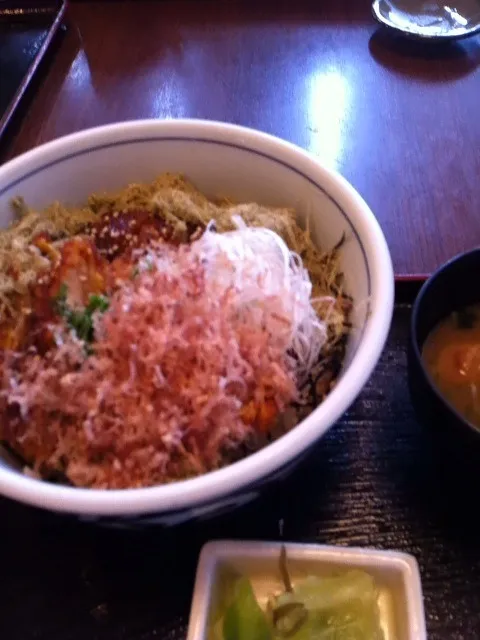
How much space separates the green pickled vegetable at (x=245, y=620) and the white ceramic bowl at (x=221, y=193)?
117 millimetres

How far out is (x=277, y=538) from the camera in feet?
3.11

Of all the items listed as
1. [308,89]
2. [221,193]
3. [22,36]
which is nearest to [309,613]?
[221,193]

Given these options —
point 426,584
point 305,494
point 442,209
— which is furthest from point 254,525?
point 442,209

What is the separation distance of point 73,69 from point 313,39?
71 centimetres

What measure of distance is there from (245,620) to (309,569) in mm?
119

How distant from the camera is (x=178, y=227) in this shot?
3.70ft

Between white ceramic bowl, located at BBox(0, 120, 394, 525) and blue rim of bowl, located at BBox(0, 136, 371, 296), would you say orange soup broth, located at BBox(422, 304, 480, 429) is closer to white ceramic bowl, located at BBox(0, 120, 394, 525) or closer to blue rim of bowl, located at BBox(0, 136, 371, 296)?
white ceramic bowl, located at BBox(0, 120, 394, 525)

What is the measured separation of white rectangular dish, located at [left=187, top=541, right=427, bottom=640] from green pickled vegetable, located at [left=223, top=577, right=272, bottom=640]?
31 mm

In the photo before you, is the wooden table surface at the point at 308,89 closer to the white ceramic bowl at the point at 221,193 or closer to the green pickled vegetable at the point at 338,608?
the white ceramic bowl at the point at 221,193

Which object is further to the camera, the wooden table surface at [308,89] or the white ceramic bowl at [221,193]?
the wooden table surface at [308,89]

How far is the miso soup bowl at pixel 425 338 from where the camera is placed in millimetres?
871

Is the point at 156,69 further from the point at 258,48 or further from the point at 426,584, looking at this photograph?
the point at 426,584

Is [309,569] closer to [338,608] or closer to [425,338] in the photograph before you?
[338,608]

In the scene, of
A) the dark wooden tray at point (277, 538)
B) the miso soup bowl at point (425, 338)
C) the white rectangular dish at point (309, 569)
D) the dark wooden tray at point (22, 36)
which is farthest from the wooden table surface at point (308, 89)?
the white rectangular dish at point (309, 569)
